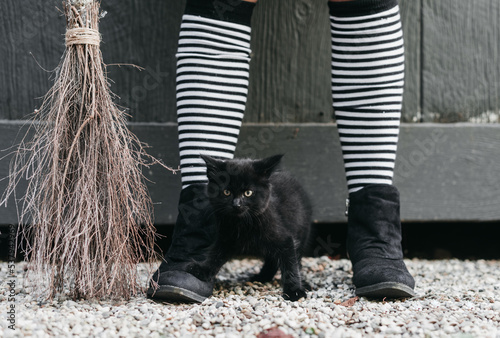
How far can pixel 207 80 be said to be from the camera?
1.45m

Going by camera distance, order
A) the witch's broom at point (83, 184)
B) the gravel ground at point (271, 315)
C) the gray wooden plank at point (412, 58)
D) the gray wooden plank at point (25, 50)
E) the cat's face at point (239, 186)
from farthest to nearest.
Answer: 1. the gray wooden plank at point (412, 58)
2. the gray wooden plank at point (25, 50)
3. the cat's face at point (239, 186)
4. the witch's broom at point (83, 184)
5. the gravel ground at point (271, 315)

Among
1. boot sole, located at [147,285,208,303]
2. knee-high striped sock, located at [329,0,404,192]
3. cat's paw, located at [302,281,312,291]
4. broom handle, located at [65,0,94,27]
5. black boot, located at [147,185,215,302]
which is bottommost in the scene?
cat's paw, located at [302,281,312,291]

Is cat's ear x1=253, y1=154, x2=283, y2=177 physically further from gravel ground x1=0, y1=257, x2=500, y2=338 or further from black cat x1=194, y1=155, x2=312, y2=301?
gravel ground x1=0, y1=257, x2=500, y2=338

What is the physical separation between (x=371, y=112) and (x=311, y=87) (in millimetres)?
607

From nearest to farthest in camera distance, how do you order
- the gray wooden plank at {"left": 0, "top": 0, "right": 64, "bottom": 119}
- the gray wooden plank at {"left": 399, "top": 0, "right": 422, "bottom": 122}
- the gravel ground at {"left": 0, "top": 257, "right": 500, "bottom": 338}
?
the gravel ground at {"left": 0, "top": 257, "right": 500, "bottom": 338} < the gray wooden plank at {"left": 0, "top": 0, "right": 64, "bottom": 119} < the gray wooden plank at {"left": 399, "top": 0, "right": 422, "bottom": 122}

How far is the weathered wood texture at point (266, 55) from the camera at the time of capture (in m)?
1.93

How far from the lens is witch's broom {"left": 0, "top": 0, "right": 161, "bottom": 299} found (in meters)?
1.29

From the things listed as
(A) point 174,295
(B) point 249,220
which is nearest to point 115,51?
(B) point 249,220

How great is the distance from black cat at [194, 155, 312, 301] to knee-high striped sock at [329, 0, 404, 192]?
0.27 meters

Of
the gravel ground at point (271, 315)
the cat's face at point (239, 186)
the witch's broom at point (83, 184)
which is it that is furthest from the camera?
the cat's face at point (239, 186)

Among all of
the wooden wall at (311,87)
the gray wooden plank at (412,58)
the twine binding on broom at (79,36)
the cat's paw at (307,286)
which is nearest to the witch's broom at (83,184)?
the twine binding on broom at (79,36)

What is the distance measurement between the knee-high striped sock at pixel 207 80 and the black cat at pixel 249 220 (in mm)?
96

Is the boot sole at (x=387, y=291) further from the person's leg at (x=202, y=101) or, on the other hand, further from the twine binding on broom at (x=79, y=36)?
the twine binding on broom at (x=79, y=36)

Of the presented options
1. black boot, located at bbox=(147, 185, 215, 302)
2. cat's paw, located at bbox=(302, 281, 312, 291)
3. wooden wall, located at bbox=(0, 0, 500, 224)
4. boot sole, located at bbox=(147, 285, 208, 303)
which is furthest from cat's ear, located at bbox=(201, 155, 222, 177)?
wooden wall, located at bbox=(0, 0, 500, 224)
